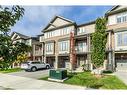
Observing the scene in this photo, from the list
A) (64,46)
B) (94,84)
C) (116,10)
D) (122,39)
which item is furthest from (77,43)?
(94,84)

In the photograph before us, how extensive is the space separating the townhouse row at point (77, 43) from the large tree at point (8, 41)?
14066 millimetres

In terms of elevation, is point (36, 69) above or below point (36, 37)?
below

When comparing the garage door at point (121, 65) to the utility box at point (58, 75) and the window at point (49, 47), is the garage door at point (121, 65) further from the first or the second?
the window at point (49, 47)

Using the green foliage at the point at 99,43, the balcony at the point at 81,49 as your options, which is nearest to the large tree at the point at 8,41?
the green foliage at the point at 99,43

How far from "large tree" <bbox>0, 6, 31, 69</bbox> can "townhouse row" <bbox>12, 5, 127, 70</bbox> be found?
1407 cm

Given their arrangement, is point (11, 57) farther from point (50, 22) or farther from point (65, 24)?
point (50, 22)

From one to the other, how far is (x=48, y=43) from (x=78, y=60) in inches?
289

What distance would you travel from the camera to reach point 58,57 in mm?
36750

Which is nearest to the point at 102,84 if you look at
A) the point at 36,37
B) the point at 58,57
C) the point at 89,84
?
the point at 89,84

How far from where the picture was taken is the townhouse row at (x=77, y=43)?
27.1m

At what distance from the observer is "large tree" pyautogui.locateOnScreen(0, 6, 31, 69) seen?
15.9 feet
